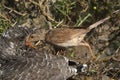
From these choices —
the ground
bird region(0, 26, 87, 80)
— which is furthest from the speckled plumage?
the ground

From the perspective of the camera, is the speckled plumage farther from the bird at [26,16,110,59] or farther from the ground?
the ground

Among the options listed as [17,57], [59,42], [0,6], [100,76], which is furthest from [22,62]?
[0,6]

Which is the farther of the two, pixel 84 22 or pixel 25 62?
pixel 84 22

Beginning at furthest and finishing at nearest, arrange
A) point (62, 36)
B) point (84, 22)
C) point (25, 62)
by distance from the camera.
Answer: point (84, 22) < point (62, 36) < point (25, 62)

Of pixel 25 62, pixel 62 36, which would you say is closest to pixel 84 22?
pixel 62 36

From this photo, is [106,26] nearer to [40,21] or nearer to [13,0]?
[40,21]

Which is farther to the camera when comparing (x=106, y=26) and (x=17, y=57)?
(x=106, y=26)

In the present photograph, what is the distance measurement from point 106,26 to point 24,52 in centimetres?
118

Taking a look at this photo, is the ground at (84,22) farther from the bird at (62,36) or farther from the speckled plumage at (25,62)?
the speckled plumage at (25,62)

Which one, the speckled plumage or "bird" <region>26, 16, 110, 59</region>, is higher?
"bird" <region>26, 16, 110, 59</region>

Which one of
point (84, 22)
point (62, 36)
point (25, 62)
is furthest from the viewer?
point (84, 22)

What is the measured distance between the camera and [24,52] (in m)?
5.74

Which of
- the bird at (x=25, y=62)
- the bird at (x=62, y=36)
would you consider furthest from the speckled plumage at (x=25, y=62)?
the bird at (x=62, y=36)

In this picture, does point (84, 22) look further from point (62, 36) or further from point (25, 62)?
point (25, 62)
